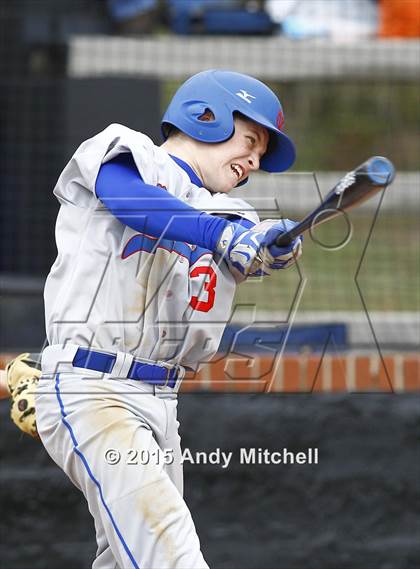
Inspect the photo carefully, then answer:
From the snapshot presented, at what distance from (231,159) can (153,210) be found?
43cm

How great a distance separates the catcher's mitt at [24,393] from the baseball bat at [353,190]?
2.94 feet

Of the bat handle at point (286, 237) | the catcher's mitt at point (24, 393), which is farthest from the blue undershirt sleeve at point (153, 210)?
the catcher's mitt at point (24, 393)

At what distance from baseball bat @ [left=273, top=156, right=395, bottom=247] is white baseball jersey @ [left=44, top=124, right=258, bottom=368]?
0.33 meters

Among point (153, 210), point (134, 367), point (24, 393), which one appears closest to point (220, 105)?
point (153, 210)

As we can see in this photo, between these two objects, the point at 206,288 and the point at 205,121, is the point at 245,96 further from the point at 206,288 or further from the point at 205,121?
the point at 206,288

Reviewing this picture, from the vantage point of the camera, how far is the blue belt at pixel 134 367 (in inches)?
115

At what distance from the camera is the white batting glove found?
279 centimetres

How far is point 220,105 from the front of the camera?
314 centimetres

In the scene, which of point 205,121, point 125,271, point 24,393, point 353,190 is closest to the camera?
point 353,190

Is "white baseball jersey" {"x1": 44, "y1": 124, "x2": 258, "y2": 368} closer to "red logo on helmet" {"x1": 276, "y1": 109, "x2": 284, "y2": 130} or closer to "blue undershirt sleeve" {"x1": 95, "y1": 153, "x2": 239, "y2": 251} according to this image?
"blue undershirt sleeve" {"x1": 95, "y1": 153, "x2": 239, "y2": 251}

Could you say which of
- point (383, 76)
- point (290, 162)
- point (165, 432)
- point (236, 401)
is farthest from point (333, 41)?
point (165, 432)

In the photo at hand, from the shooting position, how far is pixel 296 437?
4484 millimetres

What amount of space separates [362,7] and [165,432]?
516 cm

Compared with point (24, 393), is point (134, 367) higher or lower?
higher
